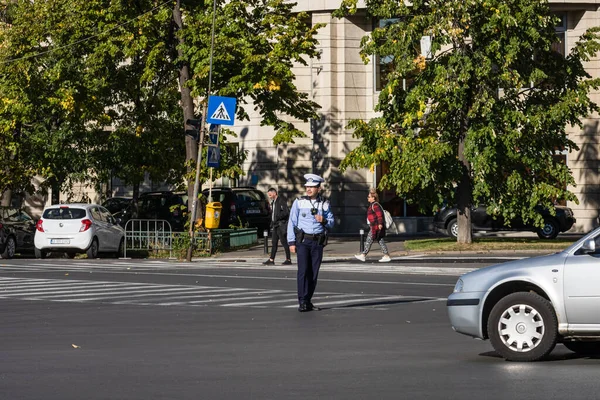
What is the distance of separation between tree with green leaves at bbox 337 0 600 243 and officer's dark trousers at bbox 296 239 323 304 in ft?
53.7

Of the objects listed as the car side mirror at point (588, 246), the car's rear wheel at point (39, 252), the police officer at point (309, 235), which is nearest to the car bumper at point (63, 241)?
the car's rear wheel at point (39, 252)

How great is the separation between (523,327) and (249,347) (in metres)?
2.90

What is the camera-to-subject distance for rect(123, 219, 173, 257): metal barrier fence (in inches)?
1382

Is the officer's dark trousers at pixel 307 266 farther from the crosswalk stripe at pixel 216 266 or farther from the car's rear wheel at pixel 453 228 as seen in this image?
the car's rear wheel at pixel 453 228

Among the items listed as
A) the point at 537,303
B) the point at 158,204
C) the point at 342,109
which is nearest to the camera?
the point at 537,303

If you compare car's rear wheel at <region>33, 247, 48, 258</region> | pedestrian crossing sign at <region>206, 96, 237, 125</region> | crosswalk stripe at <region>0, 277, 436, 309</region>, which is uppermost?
pedestrian crossing sign at <region>206, 96, 237, 125</region>

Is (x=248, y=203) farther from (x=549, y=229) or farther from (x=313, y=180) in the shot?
(x=313, y=180)

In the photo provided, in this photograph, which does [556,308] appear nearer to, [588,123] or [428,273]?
[428,273]

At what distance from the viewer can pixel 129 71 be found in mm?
39688

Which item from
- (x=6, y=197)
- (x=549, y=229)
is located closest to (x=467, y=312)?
(x=549, y=229)

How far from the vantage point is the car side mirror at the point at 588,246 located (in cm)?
1115

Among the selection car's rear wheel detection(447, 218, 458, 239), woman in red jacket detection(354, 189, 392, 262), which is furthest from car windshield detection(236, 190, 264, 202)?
woman in red jacket detection(354, 189, 392, 262)

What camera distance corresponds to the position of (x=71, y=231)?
109ft

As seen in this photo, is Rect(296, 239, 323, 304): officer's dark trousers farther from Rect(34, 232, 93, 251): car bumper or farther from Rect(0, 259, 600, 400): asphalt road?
Rect(34, 232, 93, 251): car bumper
